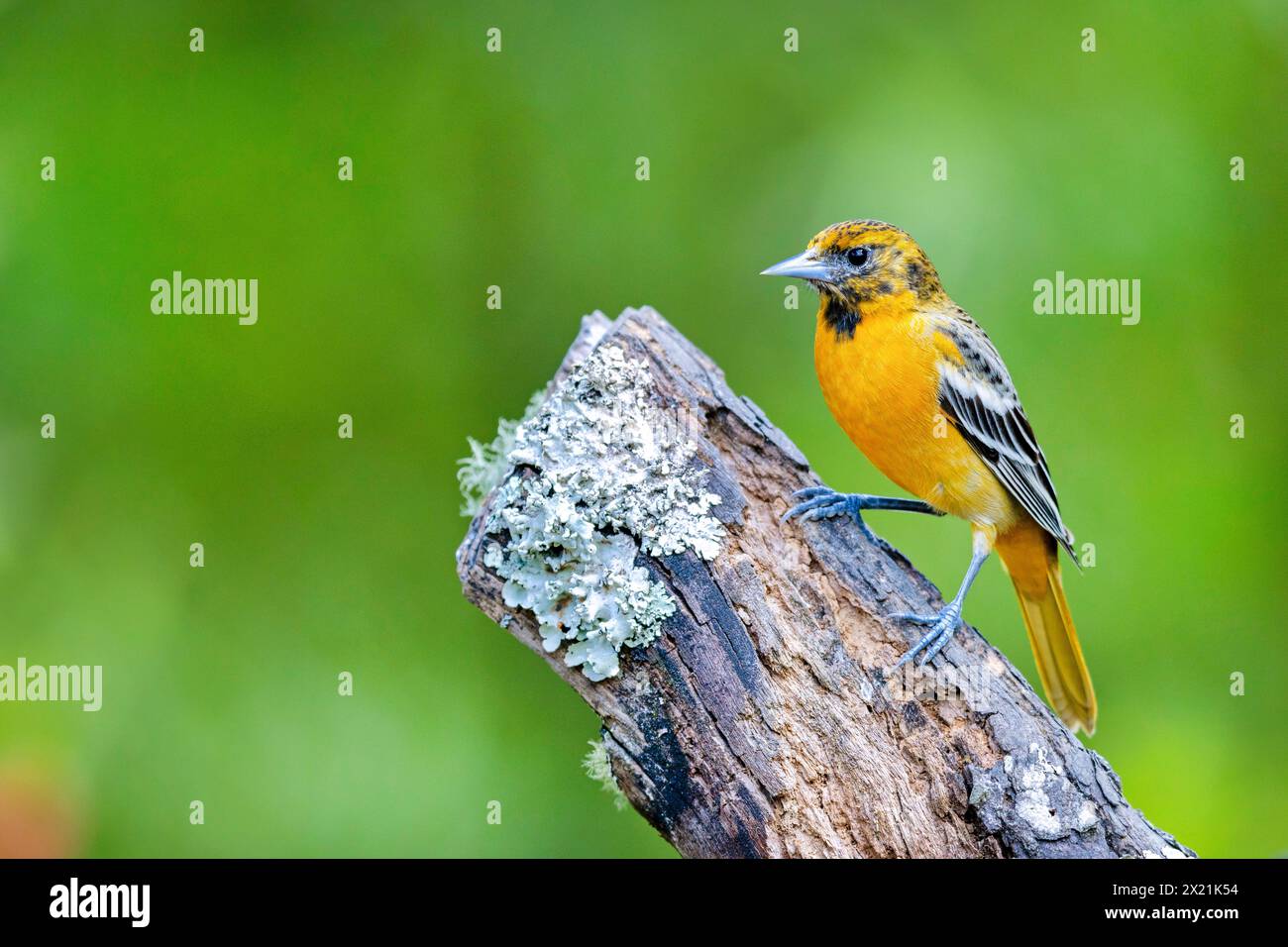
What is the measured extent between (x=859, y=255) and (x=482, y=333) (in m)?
2.49

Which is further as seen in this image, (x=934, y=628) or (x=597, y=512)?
(x=934, y=628)

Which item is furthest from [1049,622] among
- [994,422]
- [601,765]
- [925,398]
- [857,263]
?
[601,765]

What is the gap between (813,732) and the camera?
3.38 meters

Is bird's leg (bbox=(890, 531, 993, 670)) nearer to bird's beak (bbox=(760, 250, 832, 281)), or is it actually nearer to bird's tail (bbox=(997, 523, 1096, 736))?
bird's tail (bbox=(997, 523, 1096, 736))

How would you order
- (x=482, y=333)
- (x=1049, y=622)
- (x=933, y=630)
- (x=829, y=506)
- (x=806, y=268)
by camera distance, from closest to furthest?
(x=933, y=630), (x=829, y=506), (x=806, y=268), (x=1049, y=622), (x=482, y=333)

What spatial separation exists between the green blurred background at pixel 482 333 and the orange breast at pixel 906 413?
40.6 inches

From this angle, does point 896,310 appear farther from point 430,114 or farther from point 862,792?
point 430,114

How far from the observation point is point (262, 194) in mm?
6023

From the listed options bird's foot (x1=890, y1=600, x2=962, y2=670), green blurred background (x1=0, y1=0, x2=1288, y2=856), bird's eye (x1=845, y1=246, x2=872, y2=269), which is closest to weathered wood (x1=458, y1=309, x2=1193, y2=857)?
bird's foot (x1=890, y1=600, x2=962, y2=670)

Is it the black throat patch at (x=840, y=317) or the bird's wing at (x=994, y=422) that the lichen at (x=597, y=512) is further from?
the bird's wing at (x=994, y=422)

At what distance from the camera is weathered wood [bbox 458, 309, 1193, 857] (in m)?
3.29

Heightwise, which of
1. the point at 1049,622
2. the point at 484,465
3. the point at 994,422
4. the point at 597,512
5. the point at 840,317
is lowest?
the point at 1049,622

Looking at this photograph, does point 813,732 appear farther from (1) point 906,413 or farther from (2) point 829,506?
(1) point 906,413

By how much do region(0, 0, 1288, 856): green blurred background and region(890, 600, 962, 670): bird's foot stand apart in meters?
1.97
